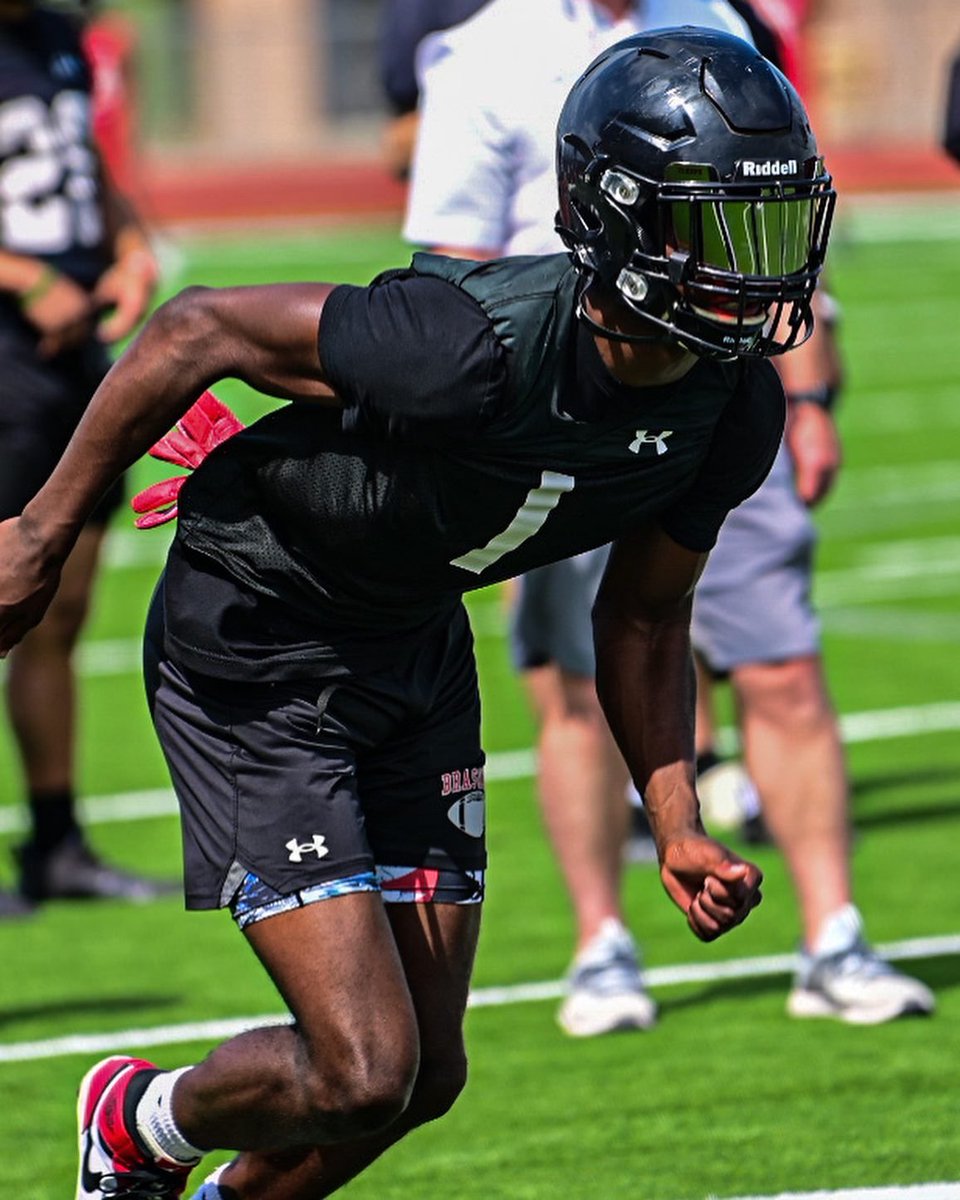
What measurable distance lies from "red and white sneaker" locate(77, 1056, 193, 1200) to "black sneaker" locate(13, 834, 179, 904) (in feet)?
8.93

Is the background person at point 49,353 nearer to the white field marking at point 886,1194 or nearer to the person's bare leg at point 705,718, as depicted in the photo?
the person's bare leg at point 705,718

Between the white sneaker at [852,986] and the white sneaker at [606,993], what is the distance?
14.4 inches

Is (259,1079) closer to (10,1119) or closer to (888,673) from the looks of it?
(10,1119)

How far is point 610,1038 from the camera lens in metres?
5.82

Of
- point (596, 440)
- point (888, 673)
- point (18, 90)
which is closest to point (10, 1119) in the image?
point (596, 440)

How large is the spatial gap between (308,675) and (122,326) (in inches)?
141

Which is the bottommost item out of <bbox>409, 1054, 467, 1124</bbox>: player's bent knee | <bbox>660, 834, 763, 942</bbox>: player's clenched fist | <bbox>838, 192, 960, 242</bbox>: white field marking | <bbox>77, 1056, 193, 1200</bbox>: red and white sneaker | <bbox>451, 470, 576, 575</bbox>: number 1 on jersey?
<bbox>838, 192, 960, 242</bbox>: white field marking

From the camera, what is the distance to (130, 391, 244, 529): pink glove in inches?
165

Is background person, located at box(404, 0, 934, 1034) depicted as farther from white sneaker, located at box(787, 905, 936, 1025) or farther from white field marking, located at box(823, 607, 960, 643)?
white field marking, located at box(823, 607, 960, 643)

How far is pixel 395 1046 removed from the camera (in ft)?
13.2

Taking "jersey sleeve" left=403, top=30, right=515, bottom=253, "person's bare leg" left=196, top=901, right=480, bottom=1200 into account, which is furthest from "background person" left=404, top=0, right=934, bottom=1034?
"person's bare leg" left=196, top=901, right=480, bottom=1200

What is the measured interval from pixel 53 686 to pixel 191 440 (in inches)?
124

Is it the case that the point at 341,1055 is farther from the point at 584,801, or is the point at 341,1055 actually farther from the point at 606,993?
the point at 584,801

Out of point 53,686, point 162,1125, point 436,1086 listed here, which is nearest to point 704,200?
point 436,1086
